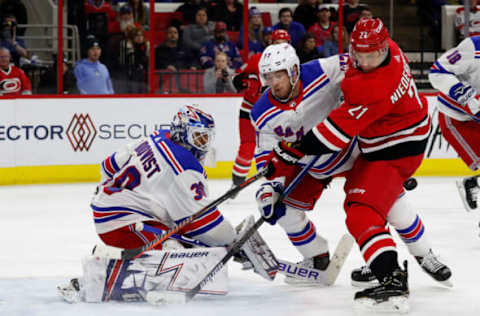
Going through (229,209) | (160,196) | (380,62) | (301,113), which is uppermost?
(380,62)

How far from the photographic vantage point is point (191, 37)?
7426 millimetres

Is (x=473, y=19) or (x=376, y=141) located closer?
(x=376, y=141)

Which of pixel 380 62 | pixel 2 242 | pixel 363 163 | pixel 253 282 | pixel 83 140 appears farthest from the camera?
pixel 83 140

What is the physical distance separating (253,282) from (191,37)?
4.25m

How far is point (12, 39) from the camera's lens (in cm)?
702

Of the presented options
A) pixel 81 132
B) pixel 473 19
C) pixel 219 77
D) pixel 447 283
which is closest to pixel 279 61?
pixel 447 283

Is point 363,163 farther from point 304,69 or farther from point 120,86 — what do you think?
point 120,86

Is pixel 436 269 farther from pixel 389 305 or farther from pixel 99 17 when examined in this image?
pixel 99 17

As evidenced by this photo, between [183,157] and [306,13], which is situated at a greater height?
[306,13]

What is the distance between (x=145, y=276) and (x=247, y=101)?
9.31 feet

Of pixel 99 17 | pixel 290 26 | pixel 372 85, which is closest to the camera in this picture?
pixel 372 85

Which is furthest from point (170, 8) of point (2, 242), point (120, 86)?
point (2, 242)

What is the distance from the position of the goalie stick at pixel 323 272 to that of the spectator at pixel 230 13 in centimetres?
438

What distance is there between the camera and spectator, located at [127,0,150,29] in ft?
23.8
